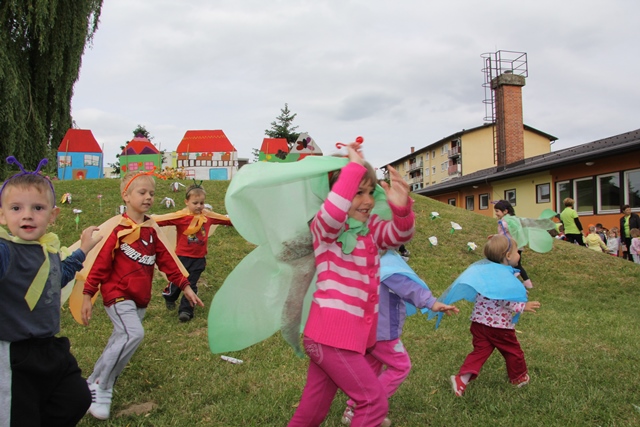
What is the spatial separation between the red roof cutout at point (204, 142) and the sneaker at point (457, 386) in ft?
44.6

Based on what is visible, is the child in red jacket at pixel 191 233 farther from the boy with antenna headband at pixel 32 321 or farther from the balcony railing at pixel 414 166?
the balcony railing at pixel 414 166

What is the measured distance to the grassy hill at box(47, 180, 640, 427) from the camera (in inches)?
138

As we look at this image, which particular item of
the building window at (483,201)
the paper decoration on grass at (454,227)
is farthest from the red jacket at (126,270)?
the building window at (483,201)

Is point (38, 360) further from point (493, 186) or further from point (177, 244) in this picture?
point (493, 186)

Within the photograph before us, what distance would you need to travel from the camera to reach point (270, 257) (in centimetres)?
267

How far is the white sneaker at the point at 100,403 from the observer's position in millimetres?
3477

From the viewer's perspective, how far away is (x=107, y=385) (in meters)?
3.61

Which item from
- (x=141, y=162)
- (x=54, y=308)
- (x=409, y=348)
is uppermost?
(x=141, y=162)

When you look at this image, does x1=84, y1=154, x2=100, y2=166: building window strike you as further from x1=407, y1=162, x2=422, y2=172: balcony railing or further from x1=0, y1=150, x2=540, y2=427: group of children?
x1=407, y1=162, x2=422, y2=172: balcony railing

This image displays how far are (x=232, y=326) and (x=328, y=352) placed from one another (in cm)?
57

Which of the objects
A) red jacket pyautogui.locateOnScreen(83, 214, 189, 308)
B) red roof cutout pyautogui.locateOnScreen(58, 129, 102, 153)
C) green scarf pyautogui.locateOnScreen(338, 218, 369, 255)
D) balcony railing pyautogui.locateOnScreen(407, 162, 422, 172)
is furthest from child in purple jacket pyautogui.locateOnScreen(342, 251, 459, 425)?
balcony railing pyautogui.locateOnScreen(407, 162, 422, 172)

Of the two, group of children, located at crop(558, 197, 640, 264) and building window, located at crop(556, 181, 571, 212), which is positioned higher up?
building window, located at crop(556, 181, 571, 212)

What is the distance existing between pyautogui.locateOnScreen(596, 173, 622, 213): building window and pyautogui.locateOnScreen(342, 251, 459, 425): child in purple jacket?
61.0 feet

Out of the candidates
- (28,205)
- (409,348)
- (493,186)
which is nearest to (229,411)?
(28,205)
